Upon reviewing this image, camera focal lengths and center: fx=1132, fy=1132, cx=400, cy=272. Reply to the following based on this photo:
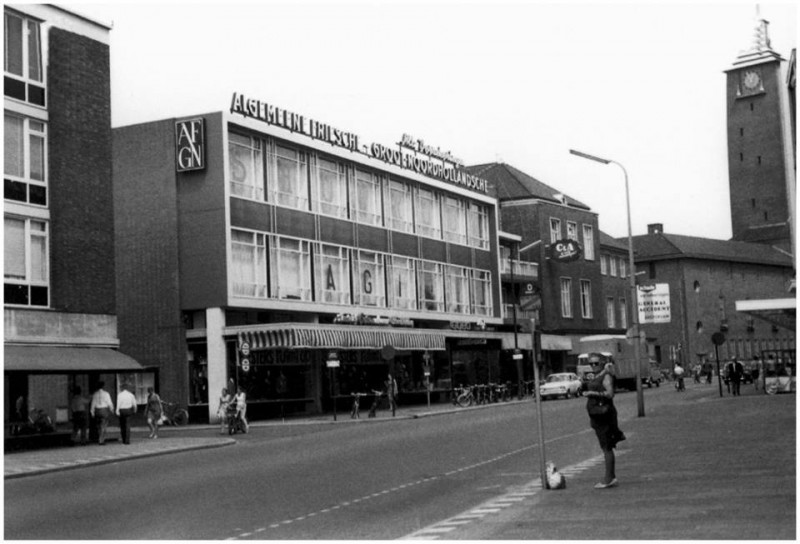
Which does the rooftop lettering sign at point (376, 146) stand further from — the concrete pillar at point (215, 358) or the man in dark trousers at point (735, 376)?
the man in dark trousers at point (735, 376)

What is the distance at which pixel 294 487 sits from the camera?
16.8 metres

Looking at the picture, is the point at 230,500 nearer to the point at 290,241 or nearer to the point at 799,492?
the point at 799,492

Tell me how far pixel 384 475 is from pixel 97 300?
57.4 ft

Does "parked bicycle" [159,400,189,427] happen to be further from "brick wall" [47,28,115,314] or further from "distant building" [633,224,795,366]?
"distant building" [633,224,795,366]

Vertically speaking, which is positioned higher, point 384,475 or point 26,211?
point 26,211

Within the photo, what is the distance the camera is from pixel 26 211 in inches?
1203

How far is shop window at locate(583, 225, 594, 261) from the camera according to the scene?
3086 inches

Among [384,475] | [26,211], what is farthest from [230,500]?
[26,211]

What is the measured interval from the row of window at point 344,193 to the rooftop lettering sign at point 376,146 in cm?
89

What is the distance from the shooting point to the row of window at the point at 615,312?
8206 cm

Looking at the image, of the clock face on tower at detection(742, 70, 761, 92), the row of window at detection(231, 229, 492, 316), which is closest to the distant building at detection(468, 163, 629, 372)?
the row of window at detection(231, 229, 492, 316)

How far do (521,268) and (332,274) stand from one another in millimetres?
22437

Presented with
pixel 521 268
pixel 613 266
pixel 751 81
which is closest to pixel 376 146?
pixel 521 268

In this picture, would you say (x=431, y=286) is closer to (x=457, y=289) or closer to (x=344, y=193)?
(x=457, y=289)
